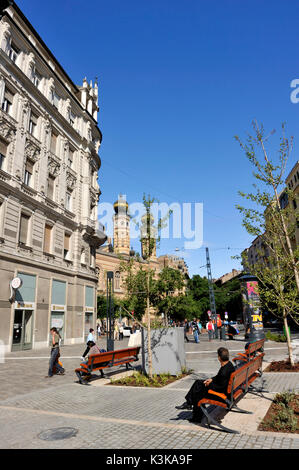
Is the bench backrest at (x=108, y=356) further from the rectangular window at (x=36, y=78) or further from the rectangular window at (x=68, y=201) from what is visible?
the rectangular window at (x=36, y=78)

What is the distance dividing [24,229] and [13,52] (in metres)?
12.4

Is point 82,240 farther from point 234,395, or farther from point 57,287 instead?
point 234,395

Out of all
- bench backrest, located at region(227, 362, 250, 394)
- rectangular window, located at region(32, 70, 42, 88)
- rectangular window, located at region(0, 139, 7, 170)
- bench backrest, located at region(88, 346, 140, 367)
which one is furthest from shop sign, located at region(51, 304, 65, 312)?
bench backrest, located at region(227, 362, 250, 394)

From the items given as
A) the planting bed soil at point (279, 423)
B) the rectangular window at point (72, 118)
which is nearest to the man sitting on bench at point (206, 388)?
the planting bed soil at point (279, 423)

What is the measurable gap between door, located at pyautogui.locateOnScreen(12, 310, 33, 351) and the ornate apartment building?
6cm

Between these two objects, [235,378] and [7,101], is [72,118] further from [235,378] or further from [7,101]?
[235,378]

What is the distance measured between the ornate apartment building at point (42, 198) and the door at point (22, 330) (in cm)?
6

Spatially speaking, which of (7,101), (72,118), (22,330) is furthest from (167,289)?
(72,118)

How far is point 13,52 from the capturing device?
72.9 feet

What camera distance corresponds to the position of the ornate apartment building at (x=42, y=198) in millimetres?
20016

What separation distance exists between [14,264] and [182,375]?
13819mm

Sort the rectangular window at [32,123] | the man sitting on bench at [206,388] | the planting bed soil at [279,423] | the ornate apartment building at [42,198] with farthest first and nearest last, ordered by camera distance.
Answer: the rectangular window at [32,123] → the ornate apartment building at [42,198] → the man sitting on bench at [206,388] → the planting bed soil at [279,423]
